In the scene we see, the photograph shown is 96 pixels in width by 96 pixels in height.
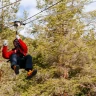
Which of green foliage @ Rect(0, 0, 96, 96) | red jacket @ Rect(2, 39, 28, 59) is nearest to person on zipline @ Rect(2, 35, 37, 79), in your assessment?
red jacket @ Rect(2, 39, 28, 59)

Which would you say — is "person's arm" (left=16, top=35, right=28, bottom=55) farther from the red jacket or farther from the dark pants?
the dark pants

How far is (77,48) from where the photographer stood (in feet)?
54.4

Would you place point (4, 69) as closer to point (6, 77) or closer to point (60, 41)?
point (6, 77)

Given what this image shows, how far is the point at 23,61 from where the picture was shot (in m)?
7.12

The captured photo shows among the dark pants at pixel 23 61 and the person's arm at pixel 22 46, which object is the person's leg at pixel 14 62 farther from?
the person's arm at pixel 22 46

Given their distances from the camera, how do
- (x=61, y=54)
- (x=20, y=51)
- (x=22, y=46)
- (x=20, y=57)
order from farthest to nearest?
(x=61, y=54) → (x=20, y=57) → (x=20, y=51) → (x=22, y=46)

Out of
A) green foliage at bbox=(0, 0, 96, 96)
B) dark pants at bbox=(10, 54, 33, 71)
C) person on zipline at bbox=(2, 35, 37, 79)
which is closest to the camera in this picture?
person on zipline at bbox=(2, 35, 37, 79)

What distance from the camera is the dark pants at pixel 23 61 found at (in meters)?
6.85

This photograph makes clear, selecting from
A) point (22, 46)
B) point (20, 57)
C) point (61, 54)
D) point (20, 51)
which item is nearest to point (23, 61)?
point (20, 57)

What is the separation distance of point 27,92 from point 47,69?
6.27 ft

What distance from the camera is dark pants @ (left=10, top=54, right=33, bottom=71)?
6.85 meters

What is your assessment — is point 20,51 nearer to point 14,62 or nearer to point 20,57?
point 20,57

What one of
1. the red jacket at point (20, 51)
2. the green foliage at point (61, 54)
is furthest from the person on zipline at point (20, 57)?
the green foliage at point (61, 54)

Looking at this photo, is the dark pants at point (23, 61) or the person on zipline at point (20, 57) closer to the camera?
the person on zipline at point (20, 57)
